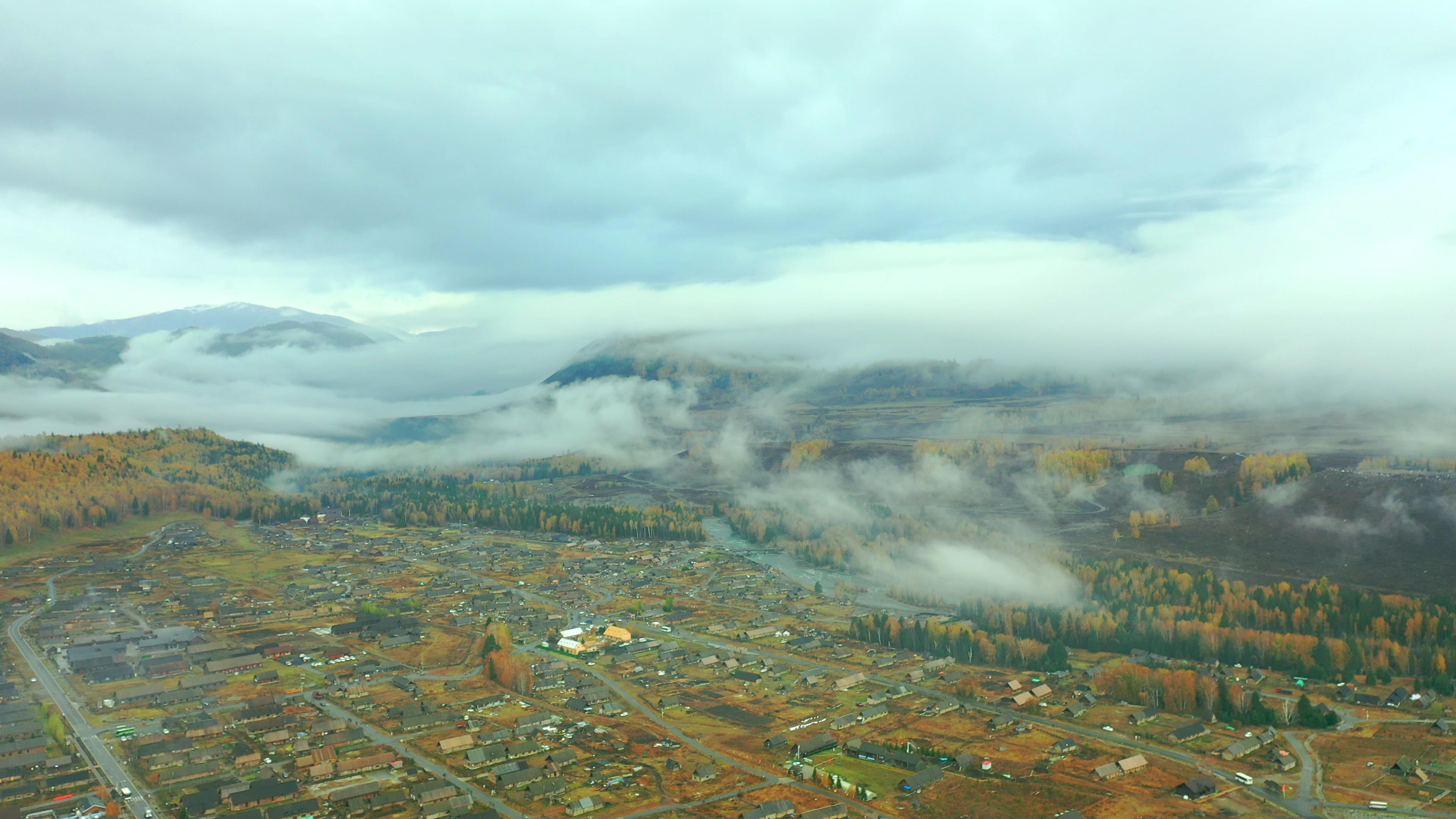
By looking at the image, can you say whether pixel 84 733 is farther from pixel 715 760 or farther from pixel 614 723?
pixel 715 760

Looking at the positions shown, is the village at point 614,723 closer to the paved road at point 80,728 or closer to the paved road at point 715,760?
the paved road at point 715,760

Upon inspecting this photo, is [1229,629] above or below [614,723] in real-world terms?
above

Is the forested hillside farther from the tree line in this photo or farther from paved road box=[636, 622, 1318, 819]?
the tree line

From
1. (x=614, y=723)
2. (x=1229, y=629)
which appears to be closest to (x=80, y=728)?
(x=614, y=723)

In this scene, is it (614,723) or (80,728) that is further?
(614,723)

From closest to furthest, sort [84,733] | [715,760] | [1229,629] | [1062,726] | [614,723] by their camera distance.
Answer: [715,760] → [84,733] → [1062,726] → [614,723] → [1229,629]

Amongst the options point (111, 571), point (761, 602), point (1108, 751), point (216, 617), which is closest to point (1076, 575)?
point (761, 602)

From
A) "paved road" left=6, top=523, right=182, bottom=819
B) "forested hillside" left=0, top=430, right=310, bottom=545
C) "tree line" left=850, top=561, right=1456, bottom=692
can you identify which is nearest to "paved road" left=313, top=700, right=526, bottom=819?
"paved road" left=6, top=523, right=182, bottom=819
